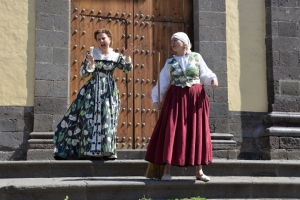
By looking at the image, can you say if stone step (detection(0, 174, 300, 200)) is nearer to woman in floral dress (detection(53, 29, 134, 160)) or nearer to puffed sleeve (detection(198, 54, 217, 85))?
woman in floral dress (detection(53, 29, 134, 160))

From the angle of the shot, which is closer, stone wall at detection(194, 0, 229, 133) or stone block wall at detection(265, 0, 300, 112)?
stone wall at detection(194, 0, 229, 133)

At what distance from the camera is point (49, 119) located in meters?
8.29

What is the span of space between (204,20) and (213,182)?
140 inches

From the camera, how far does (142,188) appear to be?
6016mm

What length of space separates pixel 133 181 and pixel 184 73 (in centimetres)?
126

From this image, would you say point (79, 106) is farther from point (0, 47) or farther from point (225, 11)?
point (225, 11)

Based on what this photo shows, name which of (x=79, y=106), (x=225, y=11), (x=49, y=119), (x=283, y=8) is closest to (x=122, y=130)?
(x=49, y=119)

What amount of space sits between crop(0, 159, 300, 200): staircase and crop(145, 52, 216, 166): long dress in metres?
0.28

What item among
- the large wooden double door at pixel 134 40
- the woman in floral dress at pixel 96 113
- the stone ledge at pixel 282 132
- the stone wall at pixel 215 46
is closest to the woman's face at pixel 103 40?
the woman in floral dress at pixel 96 113

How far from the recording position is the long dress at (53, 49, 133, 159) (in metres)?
6.97

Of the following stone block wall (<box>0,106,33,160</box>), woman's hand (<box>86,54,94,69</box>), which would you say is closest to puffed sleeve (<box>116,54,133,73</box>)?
woman's hand (<box>86,54,94,69</box>)

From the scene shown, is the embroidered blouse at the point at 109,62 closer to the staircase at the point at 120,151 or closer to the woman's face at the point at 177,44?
the woman's face at the point at 177,44

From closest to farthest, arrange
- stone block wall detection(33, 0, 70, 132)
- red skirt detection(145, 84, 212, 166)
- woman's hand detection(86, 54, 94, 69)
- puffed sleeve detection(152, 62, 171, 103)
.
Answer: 1. red skirt detection(145, 84, 212, 166)
2. puffed sleeve detection(152, 62, 171, 103)
3. woman's hand detection(86, 54, 94, 69)
4. stone block wall detection(33, 0, 70, 132)

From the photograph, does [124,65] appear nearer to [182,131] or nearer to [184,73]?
[184,73]
